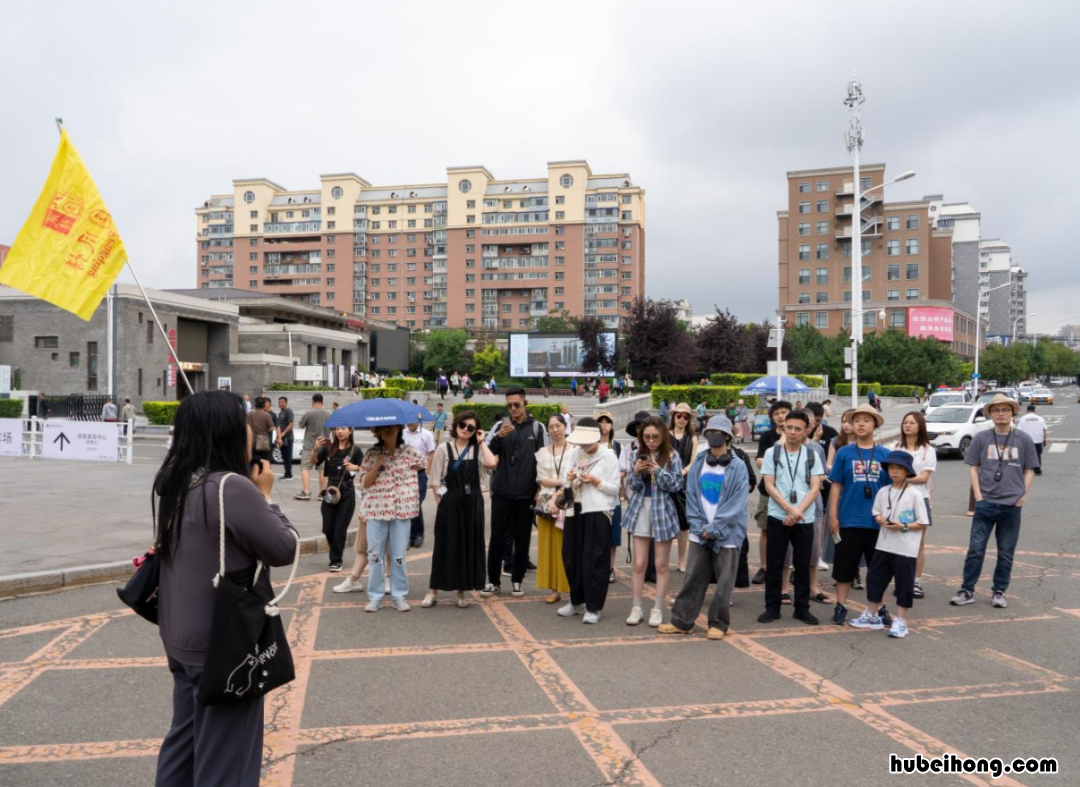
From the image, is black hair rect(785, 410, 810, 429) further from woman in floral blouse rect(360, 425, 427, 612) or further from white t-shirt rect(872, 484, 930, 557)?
woman in floral blouse rect(360, 425, 427, 612)

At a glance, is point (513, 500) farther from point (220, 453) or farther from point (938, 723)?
point (220, 453)

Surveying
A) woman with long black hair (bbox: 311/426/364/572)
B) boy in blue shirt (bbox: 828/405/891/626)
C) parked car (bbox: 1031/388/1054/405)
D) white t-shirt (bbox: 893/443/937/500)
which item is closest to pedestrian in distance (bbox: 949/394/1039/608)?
white t-shirt (bbox: 893/443/937/500)

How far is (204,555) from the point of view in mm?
2781

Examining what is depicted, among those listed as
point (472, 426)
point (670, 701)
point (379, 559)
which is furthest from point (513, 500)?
point (670, 701)

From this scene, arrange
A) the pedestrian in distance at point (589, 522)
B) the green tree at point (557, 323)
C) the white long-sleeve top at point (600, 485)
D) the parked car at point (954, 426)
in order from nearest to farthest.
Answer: the pedestrian in distance at point (589, 522) < the white long-sleeve top at point (600, 485) < the parked car at point (954, 426) < the green tree at point (557, 323)

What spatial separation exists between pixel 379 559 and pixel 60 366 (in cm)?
4550

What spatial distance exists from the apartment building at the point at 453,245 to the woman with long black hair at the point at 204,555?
114 metres

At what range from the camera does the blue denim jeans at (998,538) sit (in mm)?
7363

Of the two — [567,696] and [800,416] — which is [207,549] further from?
[800,416]

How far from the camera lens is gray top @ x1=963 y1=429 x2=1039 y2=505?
7.38m

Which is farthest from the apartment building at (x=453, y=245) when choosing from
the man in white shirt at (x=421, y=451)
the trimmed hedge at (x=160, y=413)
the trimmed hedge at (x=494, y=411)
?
the man in white shirt at (x=421, y=451)

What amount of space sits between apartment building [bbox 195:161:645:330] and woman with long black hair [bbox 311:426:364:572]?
355 feet

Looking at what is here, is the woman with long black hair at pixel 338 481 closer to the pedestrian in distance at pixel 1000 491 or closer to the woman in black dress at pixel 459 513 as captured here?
the woman in black dress at pixel 459 513

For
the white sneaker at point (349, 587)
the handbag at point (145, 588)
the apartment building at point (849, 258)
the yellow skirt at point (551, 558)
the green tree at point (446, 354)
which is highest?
the apartment building at point (849, 258)
